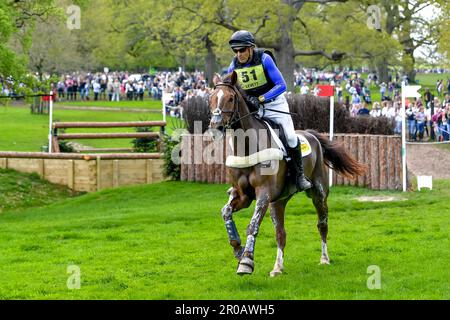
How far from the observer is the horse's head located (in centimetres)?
1067

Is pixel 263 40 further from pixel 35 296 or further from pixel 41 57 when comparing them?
Result: pixel 35 296

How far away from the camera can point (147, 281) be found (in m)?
11.4

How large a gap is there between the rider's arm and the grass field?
7.82 feet

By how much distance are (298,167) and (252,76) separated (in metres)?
1.44

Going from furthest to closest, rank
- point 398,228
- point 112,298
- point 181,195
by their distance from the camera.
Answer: point 181,195 → point 398,228 → point 112,298

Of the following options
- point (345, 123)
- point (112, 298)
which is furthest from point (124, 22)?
point (112, 298)

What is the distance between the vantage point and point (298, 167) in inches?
470

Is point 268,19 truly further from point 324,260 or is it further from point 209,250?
point 324,260

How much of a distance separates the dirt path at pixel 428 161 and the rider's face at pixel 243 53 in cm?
1662

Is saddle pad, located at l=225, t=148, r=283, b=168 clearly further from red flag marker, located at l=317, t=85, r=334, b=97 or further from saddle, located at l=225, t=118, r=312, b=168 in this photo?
red flag marker, located at l=317, t=85, r=334, b=97

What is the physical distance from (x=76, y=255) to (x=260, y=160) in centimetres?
446

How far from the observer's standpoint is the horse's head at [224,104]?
10672 mm

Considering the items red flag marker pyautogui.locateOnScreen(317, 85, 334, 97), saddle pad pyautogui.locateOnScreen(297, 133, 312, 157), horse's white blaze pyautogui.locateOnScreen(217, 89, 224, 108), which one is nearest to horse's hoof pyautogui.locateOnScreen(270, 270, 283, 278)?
saddle pad pyautogui.locateOnScreen(297, 133, 312, 157)
